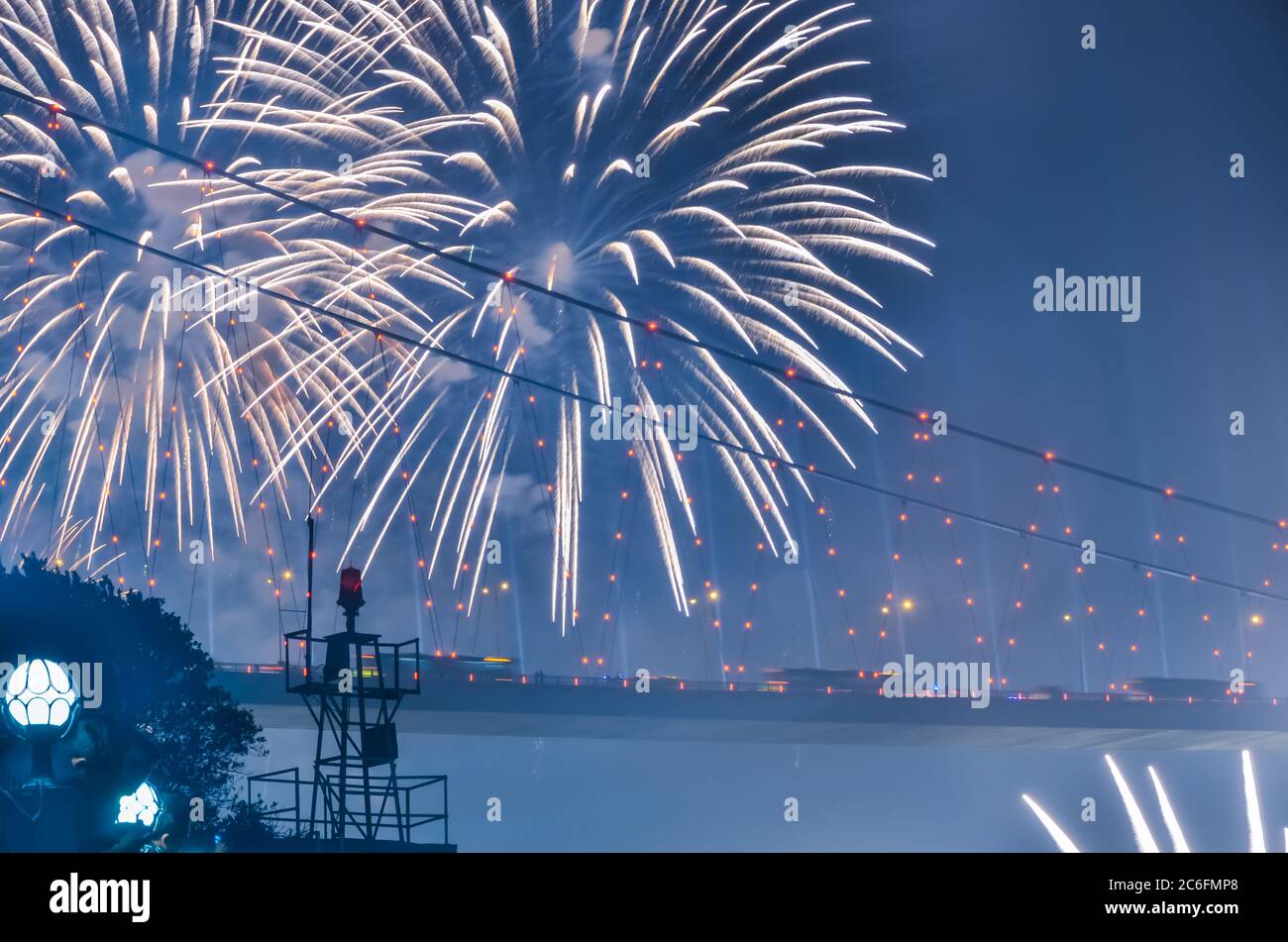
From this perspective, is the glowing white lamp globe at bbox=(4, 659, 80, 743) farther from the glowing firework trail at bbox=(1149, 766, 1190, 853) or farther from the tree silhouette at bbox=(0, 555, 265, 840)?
the glowing firework trail at bbox=(1149, 766, 1190, 853)

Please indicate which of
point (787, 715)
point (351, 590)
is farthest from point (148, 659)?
point (787, 715)

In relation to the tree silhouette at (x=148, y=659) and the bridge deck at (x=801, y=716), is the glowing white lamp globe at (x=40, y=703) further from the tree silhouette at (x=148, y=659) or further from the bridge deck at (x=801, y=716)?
the bridge deck at (x=801, y=716)

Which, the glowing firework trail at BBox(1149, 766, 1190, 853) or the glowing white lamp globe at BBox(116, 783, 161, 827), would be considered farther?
the glowing firework trail at BBox(1149, 766, 1190, 853)

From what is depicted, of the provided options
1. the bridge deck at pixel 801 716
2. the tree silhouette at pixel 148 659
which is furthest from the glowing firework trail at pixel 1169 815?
the tree silhouette at pixel 148 659

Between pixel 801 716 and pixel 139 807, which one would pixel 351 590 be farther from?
pixel 801 716

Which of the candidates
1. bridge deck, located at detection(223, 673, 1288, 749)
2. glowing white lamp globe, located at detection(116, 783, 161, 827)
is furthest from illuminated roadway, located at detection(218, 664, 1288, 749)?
glowing white lamp globe, located at detection(116, 783, 161, 827)
